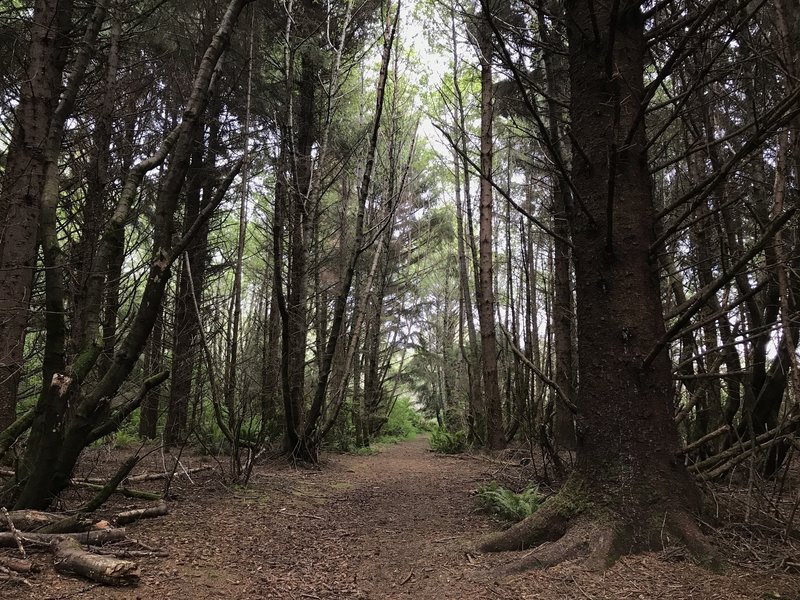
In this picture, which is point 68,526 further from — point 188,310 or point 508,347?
point 188,310

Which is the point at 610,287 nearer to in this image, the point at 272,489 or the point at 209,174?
the point at 272,489

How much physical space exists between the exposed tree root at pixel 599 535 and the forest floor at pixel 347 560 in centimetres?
9

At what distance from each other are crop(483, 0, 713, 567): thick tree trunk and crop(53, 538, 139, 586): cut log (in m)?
2.24

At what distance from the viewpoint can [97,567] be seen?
8.47 feet

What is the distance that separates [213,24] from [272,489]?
21.1ft

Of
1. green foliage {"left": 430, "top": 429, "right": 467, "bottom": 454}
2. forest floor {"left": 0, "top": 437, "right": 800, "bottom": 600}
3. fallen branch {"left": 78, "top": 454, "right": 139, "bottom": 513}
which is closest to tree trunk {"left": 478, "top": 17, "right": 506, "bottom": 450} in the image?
green foliage {"left": 430, "top": 429, "right": 467, "bottom": 454}

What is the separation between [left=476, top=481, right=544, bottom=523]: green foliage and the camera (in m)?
3.93

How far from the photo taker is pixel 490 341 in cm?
971

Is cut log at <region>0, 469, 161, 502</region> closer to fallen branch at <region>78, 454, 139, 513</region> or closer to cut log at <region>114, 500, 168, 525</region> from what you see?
cut log at <region>114, 500, 168, 525</region>

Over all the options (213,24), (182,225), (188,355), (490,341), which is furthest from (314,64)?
(490,341)

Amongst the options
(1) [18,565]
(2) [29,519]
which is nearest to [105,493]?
(2) [29,519]

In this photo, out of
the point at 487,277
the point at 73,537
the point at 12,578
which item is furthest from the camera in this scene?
the point at 487,277

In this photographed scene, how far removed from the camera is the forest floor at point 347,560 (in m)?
2.41

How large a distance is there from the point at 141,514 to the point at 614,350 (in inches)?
154
